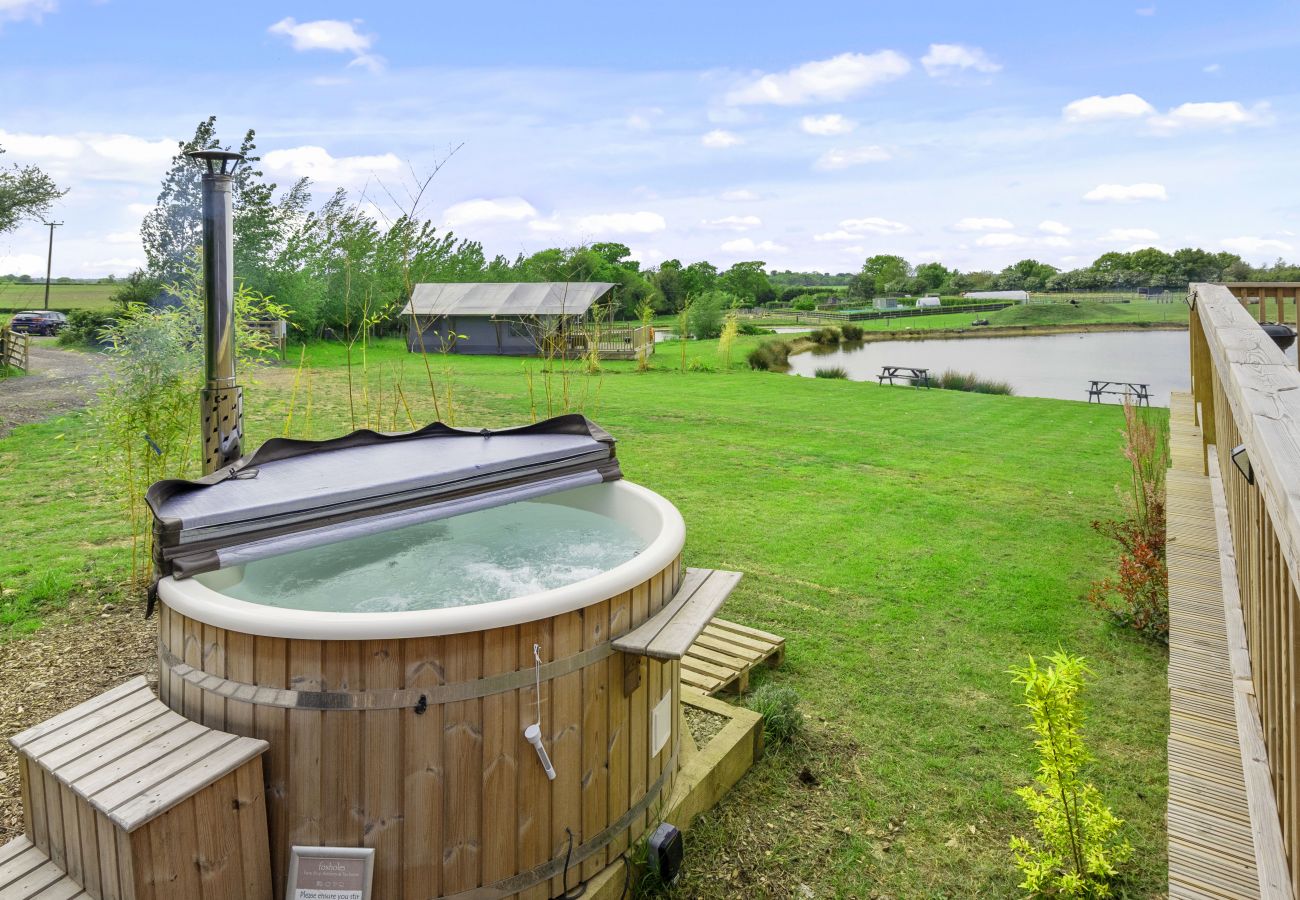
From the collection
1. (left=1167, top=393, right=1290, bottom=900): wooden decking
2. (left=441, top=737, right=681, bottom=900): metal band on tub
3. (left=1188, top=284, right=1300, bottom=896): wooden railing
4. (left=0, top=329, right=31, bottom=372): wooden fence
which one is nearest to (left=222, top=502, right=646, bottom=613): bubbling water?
(left=441, top=737, right=681, bottom=900): metal band on tub

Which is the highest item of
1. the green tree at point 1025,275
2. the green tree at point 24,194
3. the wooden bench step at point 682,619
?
the green tree at point 1025,275

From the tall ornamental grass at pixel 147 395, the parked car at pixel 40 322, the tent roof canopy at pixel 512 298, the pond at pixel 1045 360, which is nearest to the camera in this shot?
the tall ornamental grass at pixel 147 395

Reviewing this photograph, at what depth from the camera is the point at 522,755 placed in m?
2.33

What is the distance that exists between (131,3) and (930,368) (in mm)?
20106

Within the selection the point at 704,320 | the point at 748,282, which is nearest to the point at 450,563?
the point at 704,320

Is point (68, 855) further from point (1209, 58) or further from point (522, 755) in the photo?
point (1209, 58)

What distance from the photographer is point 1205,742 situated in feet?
6.31

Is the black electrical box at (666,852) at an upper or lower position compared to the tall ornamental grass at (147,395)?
lower

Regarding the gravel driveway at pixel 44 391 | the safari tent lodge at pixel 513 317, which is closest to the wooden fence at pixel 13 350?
the gravel driveway at pixel 44 391

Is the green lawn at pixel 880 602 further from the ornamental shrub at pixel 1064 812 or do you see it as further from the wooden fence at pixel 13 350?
the wooden fence at pixel 13 350

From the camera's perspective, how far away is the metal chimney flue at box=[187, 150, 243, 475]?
11.4 ft

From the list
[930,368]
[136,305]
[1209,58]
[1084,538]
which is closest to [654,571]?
[136,305]

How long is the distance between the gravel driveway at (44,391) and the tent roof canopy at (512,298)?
863cm

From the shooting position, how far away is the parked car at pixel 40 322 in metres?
27.5
